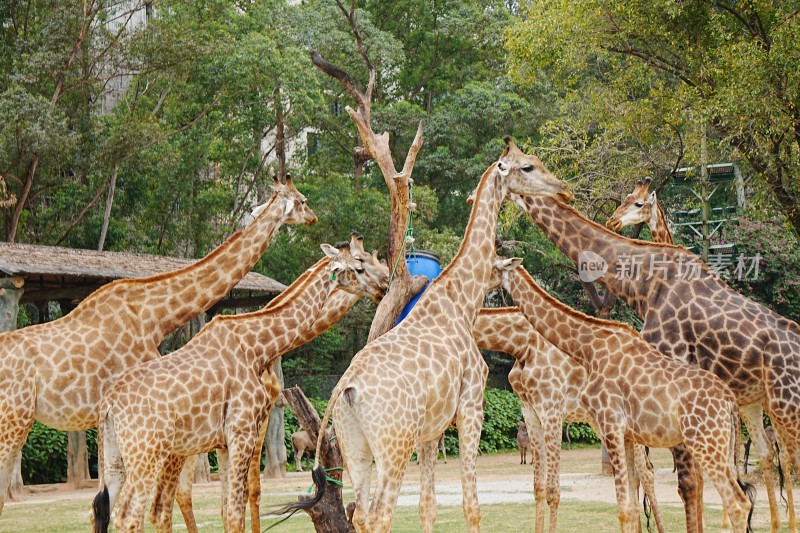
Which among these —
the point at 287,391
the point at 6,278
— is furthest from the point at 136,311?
the point at 6,278

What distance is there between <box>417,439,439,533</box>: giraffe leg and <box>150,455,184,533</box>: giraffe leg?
88.3 inches

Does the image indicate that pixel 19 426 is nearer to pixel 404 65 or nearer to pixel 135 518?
pixel 135 518

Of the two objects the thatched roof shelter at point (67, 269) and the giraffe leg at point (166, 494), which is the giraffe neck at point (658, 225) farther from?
the thatched roof shelter at point (67, 269)

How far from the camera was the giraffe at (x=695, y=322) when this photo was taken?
8.71 metres

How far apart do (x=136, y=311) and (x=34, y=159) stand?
1513 centimetres

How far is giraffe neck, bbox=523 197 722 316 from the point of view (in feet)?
30.1

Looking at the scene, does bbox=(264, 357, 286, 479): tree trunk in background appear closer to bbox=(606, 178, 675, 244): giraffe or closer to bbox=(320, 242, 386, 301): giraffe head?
bbox=(320, 242, 386, 301): giraffe head

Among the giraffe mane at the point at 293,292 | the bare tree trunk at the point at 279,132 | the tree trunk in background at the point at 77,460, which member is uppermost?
the bare tree trunk at the point at 279,132

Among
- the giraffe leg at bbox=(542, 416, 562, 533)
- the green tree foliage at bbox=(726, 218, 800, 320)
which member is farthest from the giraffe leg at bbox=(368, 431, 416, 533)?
the green tree foliage at bbox=(726, 218, 800, 320)

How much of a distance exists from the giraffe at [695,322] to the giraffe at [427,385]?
2.35 feet

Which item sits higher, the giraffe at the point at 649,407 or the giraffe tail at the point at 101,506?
the giraffe at the point at 649,407

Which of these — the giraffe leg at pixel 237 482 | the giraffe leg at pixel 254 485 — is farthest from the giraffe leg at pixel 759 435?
the giraffe leg at pixel 237 482

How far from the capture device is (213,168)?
2934 centimetres

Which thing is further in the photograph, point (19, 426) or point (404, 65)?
point (404, 65)
